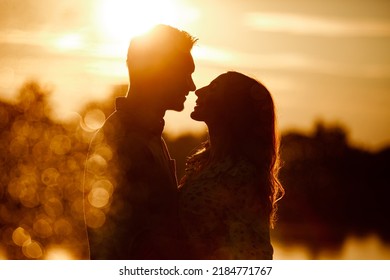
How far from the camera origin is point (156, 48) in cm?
632

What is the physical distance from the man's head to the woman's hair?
20.6 inches

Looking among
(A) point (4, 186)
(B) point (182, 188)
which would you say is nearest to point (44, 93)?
(A) point (4, 186)

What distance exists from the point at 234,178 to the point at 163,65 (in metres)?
Answer: 1.16

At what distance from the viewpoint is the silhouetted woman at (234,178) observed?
671 centimetres

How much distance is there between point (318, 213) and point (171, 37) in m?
40.8

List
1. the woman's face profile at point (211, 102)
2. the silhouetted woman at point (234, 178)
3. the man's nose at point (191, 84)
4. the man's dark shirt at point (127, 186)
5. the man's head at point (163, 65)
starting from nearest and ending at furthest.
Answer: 1. the man's dark shirt at point (127, 186)
2. the man's head at point (163, 65)
3. the man's nose at point (191, 84)
4. the silhouetted woman at point (234, 178)
5. the woman's face profile at point (211, 102)

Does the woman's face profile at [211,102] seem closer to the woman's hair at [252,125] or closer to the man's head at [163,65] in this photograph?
the woman's hair at [252,125]

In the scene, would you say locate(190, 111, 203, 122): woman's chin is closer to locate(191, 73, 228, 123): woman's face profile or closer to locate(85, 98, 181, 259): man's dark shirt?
locate(191, 73, 228, 123): woman's face profile

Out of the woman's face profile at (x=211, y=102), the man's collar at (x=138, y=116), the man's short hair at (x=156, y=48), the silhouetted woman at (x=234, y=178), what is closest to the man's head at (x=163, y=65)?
the man's short hair at (x=156, y=48)

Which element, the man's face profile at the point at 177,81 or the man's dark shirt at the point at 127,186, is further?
the man's face profile at the point at 177,81

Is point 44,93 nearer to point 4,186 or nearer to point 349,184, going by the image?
point 4,186

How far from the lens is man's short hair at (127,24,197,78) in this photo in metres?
6.25

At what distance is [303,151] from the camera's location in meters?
34.4
